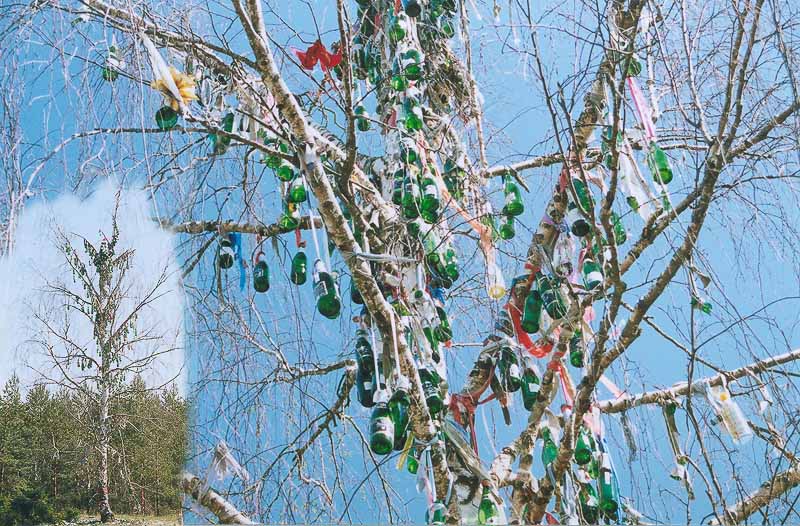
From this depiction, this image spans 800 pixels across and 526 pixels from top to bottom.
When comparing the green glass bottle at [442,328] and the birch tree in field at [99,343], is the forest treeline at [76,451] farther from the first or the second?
the green glass bottle at [442,328]

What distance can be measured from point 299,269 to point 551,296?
1.86 feet

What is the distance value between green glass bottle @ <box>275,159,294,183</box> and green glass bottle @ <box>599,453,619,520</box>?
0.91 metres

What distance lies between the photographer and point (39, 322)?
3520 millimetres

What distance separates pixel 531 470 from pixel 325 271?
616mm

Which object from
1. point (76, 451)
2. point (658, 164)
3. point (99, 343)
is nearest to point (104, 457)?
point (76, 451)

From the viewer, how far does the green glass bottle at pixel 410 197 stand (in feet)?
5.43

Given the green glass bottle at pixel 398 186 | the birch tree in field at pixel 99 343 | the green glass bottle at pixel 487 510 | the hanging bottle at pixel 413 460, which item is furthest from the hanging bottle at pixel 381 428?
the birch tree in field at pixel 99 343

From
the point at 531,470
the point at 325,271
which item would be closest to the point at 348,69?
the point at 325,271

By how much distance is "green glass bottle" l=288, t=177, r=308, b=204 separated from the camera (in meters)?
1.83

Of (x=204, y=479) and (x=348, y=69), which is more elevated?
(x=348, y=69)

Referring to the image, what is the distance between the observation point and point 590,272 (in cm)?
173

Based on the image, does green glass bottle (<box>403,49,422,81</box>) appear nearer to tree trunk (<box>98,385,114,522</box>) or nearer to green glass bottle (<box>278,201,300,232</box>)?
green glass bottle (<box>278,201,300,232</box>)

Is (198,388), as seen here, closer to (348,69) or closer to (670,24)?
(348,69)

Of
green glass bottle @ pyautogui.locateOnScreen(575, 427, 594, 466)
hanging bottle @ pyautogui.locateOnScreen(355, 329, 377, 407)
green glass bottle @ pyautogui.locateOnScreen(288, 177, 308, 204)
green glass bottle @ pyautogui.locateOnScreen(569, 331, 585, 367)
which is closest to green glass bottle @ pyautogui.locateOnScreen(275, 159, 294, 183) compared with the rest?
green glass bottle @ pyautogui.locateOnScreen(288, 177, 308, 204)
